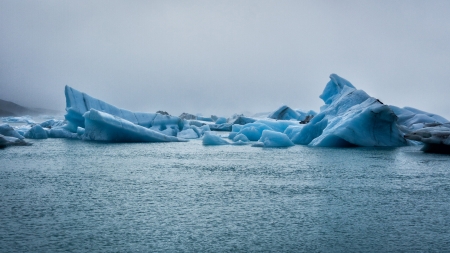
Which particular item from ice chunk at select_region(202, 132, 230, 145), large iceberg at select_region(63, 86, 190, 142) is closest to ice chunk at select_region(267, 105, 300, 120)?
large iceberg at select_region(63, 86, 190, 142)

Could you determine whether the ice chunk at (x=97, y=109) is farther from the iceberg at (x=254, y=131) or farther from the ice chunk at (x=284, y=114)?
the ice chunk at (x=284, y=114)

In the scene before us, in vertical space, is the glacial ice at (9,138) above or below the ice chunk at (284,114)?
below

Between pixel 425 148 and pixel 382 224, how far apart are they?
39.7 ft

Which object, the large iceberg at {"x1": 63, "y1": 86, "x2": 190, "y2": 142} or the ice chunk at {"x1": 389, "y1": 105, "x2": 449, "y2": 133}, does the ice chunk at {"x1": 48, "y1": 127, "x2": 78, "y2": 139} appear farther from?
the ice chunk at {"x1": 389, "y1": 105, "x2": 449, "y2": 133}

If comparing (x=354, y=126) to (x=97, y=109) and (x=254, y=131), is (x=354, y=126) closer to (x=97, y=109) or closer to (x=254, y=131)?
(x=254, y=131)

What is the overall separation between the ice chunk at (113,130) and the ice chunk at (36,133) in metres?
2.42

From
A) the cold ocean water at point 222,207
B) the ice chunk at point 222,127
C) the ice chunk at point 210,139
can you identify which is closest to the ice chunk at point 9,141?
the cold ocean water at point 222,207

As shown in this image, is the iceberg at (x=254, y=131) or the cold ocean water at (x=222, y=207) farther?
the iceberg at (x=254, y=131)

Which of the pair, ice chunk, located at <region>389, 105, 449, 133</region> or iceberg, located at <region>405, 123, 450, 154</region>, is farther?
ice chunk, located at <region>389, 105, 449, 133</region>

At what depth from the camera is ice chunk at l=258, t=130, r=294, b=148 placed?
17.7 m

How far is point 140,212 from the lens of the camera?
5938 mm

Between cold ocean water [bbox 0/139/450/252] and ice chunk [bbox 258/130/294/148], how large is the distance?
20.5ft

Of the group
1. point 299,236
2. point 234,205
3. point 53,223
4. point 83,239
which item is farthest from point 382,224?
point 53,223

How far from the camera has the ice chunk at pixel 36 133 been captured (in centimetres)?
2084
